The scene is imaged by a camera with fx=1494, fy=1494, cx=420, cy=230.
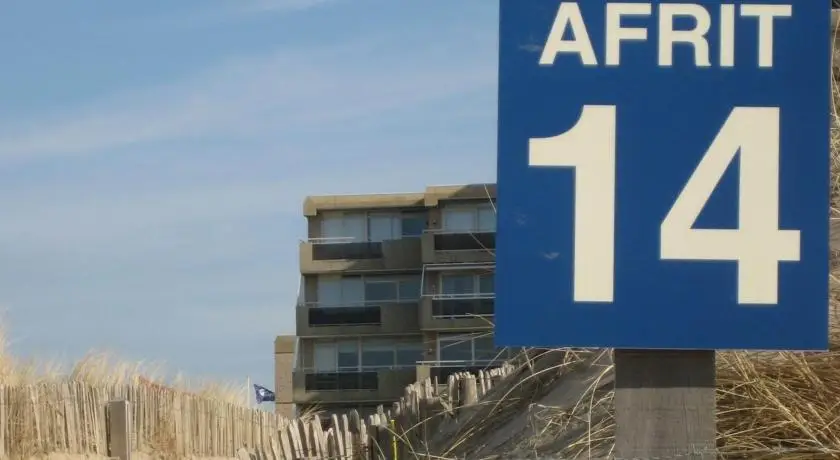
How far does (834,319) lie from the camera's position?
14.5 ft

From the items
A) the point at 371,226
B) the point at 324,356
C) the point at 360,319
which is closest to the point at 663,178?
the point at 360,319

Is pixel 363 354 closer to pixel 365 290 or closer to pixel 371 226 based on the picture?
pixel 365 290

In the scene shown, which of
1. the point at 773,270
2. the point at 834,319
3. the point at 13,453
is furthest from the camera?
the point at 13,453

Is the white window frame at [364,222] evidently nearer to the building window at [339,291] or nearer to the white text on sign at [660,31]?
the building window at [339,291]

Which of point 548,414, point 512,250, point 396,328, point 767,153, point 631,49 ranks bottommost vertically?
point 396,328

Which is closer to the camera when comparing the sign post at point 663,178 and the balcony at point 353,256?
the sign post at point 663,178

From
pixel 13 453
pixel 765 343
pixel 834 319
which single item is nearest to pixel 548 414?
pixel 834 319

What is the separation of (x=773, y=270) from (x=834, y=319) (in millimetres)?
1536

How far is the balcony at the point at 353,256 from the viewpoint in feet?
169

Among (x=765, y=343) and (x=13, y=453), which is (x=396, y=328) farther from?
(x=765, y=343)

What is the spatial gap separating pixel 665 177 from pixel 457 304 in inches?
1774

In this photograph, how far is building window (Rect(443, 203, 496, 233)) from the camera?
4918 cm

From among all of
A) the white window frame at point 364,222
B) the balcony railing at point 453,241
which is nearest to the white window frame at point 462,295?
the balcony railing at point 453,241

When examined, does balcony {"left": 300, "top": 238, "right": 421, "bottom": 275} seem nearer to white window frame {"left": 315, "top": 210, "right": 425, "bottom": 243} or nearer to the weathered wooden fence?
white window frame {"left": 315, "top": 210, "right": 425, "bottom": 243}
